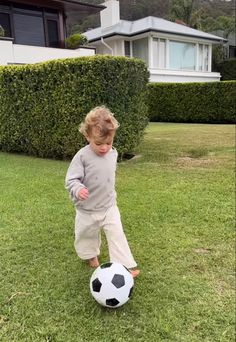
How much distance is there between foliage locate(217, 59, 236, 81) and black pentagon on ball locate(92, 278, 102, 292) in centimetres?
3133

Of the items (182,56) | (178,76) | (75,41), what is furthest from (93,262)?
(182,56)

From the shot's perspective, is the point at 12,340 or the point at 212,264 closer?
the point at 12,340

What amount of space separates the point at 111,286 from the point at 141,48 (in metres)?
25.2

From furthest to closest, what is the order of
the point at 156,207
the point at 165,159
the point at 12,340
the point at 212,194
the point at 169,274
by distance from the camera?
the point at 165,159 < the point at 212,194 < the point at 156,207 < the point at 169,274 < the point at 12,340

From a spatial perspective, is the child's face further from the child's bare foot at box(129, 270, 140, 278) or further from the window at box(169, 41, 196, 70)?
the window at box(169, 41, 196, 70)

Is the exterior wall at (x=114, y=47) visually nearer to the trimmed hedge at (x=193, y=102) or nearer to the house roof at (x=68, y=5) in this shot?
the house roof at (x=68, y=5)

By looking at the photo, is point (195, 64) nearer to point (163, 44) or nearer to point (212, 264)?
point (163, 44)

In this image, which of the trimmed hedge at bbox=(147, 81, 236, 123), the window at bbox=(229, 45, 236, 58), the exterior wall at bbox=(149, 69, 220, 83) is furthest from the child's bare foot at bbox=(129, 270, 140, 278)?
the window at bbox=(229, 45, 236, 58)

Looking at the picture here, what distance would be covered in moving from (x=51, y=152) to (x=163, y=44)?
66.7ft

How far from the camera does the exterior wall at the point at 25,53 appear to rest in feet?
51.2

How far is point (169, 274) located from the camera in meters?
3.12

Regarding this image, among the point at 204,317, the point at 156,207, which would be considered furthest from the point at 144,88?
the point at 204,317

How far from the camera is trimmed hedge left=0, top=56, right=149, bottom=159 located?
7.04 metres

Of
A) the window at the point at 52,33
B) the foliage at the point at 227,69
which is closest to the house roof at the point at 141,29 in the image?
the foliage at the point at 227,69
